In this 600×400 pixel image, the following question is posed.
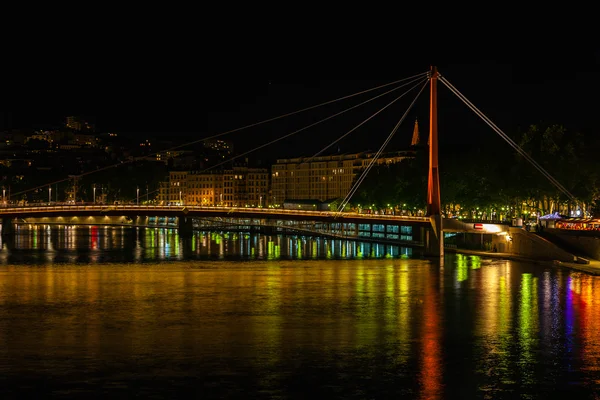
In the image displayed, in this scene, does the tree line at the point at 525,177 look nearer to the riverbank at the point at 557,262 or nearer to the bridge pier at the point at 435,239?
the riverbank at the point at 557,262

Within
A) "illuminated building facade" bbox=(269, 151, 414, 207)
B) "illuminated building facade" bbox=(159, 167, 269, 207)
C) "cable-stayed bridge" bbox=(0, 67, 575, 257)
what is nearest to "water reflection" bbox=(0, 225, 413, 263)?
"cable-stayed bridge" bbox=(0, 67, 575, 257)

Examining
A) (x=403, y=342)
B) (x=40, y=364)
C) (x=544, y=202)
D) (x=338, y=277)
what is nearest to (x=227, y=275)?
(x=338, y=277)

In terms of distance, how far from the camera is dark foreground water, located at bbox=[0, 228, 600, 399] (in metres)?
23.4

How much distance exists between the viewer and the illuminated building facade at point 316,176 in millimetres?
163125

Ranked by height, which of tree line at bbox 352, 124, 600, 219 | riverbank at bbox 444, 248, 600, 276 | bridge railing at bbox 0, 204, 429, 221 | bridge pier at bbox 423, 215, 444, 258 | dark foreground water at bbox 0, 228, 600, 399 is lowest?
dark foreground water at bbox 0, 228, 600, 399

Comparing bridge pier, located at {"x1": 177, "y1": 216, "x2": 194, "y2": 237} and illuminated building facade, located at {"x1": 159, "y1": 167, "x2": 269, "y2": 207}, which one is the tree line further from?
illuminated building facade, located at {"x1": 159, "y1": 167, "x2": 269, "y2": 207}

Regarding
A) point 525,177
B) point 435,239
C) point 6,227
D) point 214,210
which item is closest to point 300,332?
point 435,239

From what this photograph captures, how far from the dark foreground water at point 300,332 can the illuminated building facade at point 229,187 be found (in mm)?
121283

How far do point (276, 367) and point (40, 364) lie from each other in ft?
17.4

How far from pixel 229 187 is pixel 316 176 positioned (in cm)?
1560

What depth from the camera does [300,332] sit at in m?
30.9

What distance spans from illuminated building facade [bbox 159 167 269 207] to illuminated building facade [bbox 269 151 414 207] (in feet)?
8.17

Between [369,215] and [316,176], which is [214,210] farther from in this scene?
[316,176]

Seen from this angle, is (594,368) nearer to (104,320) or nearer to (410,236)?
(104,320)
